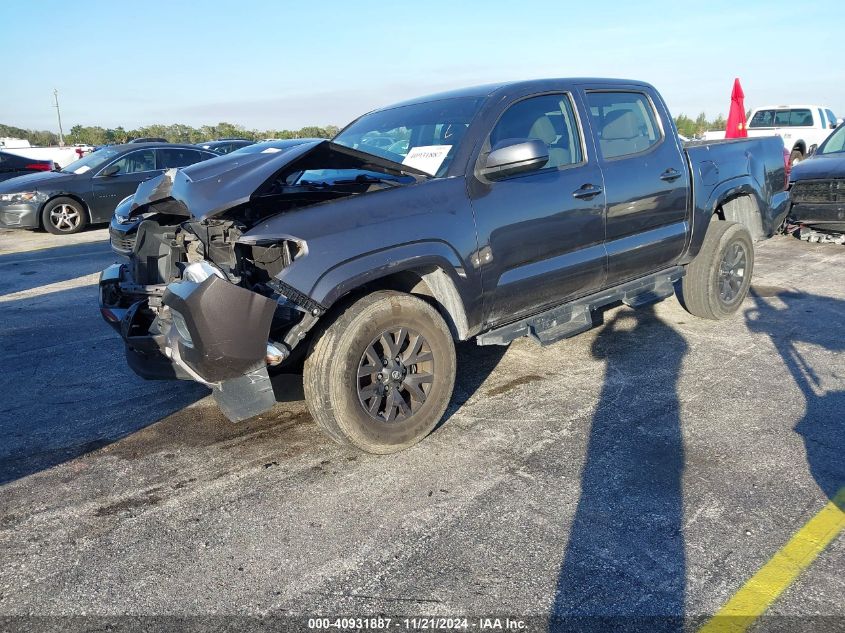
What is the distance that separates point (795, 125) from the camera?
1870 cm

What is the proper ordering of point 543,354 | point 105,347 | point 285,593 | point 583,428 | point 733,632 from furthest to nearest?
point 105,347 < point 543,354 < point 583,428 < point 285,593 < point 733,632

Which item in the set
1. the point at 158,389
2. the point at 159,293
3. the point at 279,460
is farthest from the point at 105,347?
the point at 279,460

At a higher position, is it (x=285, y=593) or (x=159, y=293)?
(x=159, y=293)

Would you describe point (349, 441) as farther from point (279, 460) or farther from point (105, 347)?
point (105, 347)

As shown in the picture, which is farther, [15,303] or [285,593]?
[15,303]

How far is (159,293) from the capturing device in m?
3.93

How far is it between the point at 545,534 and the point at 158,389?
2.99 m

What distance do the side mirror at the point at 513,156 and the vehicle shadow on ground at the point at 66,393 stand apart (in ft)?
7.96

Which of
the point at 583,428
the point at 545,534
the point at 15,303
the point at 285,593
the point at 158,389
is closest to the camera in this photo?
the point at 285,593

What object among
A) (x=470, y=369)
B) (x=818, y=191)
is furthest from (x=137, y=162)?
(x=818, y=191)

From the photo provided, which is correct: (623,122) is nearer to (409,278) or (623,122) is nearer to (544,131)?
(544,131)

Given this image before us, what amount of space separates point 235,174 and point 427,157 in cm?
112

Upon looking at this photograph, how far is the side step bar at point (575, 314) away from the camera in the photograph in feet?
13.7

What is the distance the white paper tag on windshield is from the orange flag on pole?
902 cm
